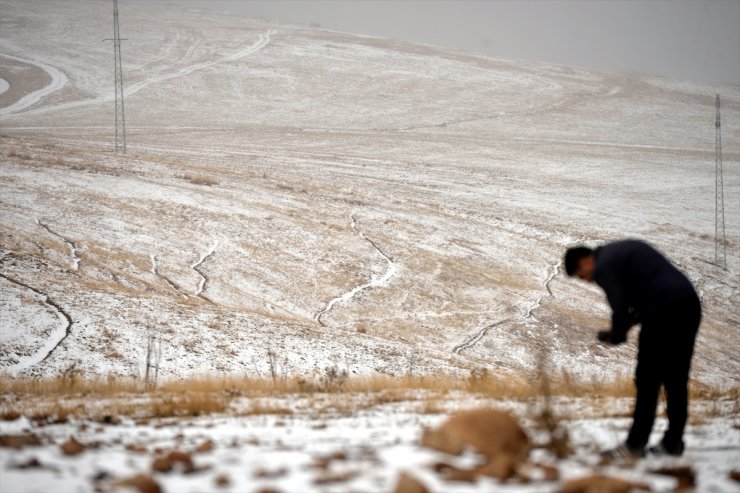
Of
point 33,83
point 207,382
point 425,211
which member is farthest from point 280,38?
point 207,382

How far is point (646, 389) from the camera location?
5.04 m

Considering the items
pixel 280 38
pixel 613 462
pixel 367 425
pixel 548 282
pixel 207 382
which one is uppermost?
pixel 280 38

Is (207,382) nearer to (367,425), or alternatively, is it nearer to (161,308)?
(367,425)

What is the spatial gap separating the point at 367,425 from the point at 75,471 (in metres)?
2.41

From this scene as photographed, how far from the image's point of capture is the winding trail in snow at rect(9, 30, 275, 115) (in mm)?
61572

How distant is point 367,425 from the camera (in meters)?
6.03

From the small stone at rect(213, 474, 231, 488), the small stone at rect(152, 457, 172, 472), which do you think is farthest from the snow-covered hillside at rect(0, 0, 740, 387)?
the small stone at rect(152, 457, 172, 472)

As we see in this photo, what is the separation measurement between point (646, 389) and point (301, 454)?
8.06 ft

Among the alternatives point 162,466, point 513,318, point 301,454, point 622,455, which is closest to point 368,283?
point 513,318

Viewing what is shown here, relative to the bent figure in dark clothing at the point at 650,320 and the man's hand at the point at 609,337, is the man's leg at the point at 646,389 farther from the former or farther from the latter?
the man's hand at the point at 609,337

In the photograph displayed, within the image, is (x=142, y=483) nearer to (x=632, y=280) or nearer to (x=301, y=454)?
(x=301, y=454)

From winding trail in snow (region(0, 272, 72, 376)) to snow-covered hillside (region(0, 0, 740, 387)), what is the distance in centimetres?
6

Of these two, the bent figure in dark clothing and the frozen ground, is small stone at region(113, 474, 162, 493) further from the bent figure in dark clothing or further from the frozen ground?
the bent figure in dark clothing

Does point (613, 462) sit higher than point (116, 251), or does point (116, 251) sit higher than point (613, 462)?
point (613, 462)
